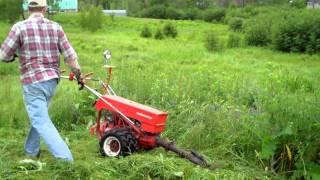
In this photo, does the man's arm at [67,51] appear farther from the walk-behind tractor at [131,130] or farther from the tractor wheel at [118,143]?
the tractor wheel at [118,143]

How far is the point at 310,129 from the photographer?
5852 mm

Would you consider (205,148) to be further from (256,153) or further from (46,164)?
(46,164)

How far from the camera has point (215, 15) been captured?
188 ft

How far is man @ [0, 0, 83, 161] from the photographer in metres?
5.87

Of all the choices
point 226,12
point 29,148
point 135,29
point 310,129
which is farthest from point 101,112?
point 226,12

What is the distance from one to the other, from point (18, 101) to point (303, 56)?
18.7 metres

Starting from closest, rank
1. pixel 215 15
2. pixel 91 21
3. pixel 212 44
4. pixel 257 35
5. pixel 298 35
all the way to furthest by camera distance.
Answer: pixel 298 35, pixel 212 44, pixel 257 35, pixel 91 21, pixel 215 15

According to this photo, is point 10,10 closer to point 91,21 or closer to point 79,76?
point 91,21

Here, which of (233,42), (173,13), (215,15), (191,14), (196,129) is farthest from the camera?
(173,13)

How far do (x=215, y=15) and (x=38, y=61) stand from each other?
52.3 meters

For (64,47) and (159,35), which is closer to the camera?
(64,47)

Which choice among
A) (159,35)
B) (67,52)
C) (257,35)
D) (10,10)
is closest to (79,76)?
(67,52)

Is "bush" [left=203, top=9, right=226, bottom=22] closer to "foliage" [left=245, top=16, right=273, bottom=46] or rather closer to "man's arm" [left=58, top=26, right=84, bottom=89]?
"foliage" [left=245, top=16, right=273, bottom=46]

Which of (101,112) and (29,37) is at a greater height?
(29,37)
